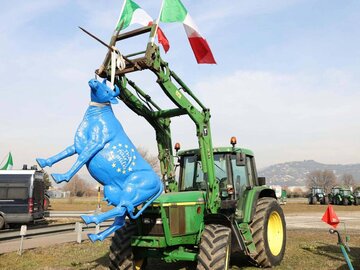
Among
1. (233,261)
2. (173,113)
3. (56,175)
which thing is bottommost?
(233,261)

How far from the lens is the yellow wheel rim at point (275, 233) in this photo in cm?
805

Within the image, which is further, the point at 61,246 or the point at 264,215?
the point at 61,246

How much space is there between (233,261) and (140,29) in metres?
5.14

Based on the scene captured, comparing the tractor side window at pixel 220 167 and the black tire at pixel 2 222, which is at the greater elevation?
the tractor side window at pixel 220 167

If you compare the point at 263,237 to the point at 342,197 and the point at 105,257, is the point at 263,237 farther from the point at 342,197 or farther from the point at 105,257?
the point at 342,197

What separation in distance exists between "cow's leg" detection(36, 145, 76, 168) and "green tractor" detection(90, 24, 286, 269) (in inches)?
51.1

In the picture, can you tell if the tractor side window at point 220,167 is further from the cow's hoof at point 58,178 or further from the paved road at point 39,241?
the paved road at point 39,241

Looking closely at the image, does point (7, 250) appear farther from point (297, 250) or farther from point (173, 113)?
point (297, 250)

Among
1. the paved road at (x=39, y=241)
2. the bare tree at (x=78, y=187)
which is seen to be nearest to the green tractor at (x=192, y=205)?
the paved road at (x=39, y=241)

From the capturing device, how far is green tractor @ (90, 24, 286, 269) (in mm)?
5891

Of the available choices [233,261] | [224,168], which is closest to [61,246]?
[233,261]

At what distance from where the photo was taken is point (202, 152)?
6590mm

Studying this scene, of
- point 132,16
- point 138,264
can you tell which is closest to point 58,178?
point 138,264

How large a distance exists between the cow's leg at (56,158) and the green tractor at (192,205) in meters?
1.30
